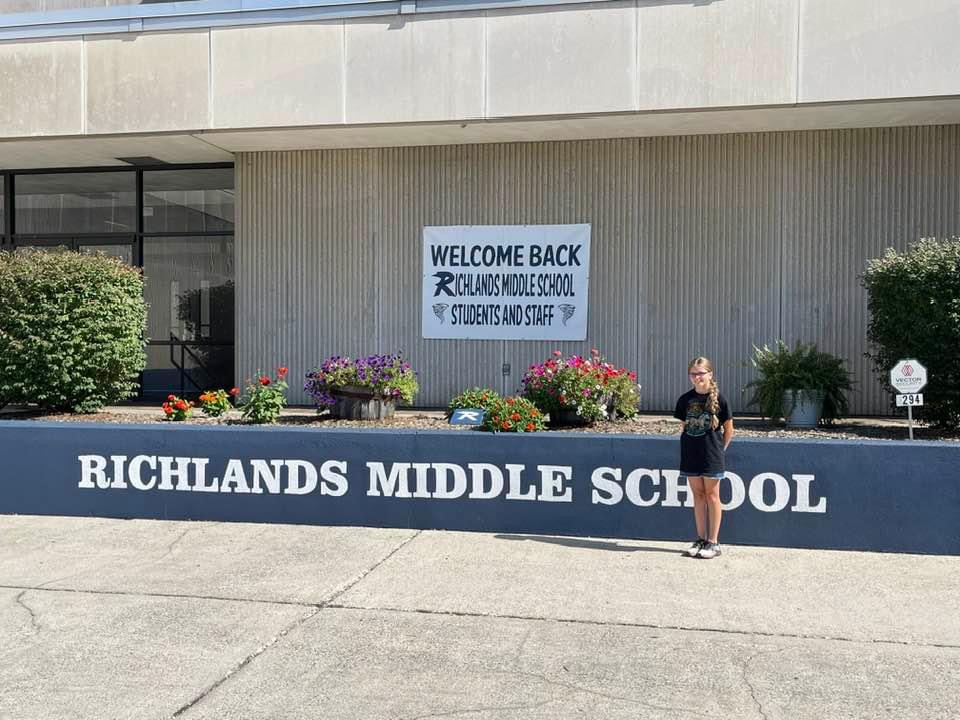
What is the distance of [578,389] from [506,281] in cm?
410

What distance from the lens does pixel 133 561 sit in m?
7.40

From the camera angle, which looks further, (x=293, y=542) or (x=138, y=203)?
(x=138, y=203)

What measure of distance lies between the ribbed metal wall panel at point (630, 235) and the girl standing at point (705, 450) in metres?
6.43

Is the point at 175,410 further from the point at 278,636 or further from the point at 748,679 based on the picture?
the point at 748,679

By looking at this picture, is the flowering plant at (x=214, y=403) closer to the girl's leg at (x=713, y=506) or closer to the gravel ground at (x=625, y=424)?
the gravel ground at (x=625, y=424)

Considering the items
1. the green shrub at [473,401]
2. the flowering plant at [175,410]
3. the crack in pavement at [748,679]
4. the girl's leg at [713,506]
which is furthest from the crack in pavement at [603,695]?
the flowering plant at [175,410]

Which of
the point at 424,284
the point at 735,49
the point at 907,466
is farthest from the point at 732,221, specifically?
the point at 907,466

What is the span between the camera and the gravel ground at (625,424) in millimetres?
10500

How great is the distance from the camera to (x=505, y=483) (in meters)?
8.29

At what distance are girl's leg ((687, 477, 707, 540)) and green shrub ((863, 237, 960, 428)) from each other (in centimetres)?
416

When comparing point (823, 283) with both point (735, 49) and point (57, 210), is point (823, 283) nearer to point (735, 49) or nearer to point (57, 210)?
point (735, 49)

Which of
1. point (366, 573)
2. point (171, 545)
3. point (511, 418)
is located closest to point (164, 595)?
point (366, 573)

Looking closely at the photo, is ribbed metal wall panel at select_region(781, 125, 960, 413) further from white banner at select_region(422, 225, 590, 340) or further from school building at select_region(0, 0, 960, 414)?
white banner at select_region(422, 225, 590, 340)

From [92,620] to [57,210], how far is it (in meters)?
12.8
